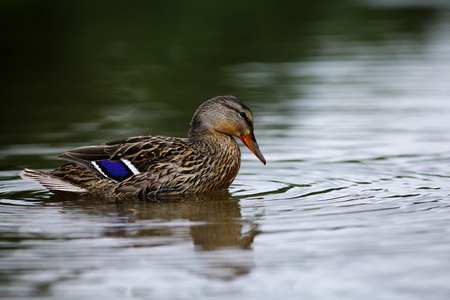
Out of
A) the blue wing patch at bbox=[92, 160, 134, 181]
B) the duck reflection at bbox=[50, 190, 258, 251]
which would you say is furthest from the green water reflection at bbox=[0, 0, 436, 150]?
the duck reflection at bbox=[50, 190, 258, 251]

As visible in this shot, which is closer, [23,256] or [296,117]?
Answer: [23,256]

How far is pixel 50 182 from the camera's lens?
27.1 ft

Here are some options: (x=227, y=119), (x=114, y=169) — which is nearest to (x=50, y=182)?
(x=114, y=169)

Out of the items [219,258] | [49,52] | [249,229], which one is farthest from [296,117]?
[49,52]

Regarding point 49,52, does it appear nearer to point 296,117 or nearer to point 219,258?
point 296,117

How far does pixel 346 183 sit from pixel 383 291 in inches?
146

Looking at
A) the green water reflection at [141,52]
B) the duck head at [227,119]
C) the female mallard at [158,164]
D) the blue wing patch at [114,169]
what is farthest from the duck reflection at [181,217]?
the green water reflection at [141,52]

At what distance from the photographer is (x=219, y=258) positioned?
18.8 feet

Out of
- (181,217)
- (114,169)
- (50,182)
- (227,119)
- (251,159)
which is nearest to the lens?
(181,217)

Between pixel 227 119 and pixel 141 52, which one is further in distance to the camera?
pixel 141 52

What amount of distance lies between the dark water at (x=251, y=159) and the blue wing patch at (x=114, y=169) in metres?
0.43

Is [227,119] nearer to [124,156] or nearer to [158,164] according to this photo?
[158,164]

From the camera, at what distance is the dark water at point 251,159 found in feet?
17.6

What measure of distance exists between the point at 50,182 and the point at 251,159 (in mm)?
3027
